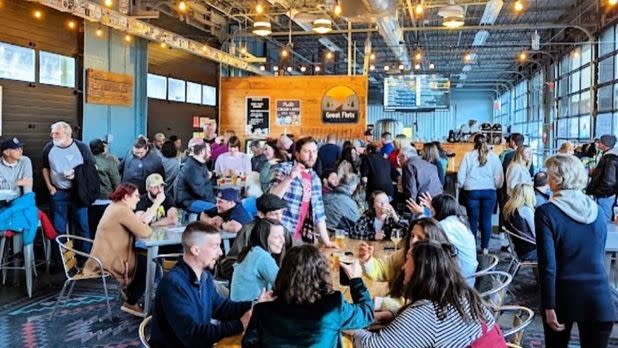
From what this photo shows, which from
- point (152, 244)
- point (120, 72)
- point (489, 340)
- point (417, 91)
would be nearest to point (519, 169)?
point (152, 244)

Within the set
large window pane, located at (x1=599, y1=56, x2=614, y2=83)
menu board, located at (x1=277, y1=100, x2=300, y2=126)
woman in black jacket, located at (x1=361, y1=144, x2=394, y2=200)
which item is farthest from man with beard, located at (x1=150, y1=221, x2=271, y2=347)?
large window pane, located at (x1=599, y1=56, x2=614, y2=83)

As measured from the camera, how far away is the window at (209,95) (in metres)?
13.7

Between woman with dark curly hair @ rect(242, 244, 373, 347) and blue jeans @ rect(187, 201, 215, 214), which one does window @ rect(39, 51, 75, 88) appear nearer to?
blue jeans @ rect(187, 201, 215, 214)

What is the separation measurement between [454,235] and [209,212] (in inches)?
86.9

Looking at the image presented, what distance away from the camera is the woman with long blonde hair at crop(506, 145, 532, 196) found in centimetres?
739

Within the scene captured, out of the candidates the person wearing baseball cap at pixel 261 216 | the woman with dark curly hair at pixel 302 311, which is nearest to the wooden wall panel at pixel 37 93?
the person wearing baseball cap at pixel 261 216

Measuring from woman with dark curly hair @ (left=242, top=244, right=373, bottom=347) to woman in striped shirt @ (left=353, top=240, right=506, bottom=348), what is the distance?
0.52 feet

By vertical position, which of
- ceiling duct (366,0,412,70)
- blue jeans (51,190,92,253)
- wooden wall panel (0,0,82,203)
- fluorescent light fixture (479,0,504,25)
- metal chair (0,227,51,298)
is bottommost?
metal chair (0,227,51,298)

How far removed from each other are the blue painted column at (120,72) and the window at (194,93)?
205 centimetres

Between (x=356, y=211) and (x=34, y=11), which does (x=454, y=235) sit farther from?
(x=34, y=11)

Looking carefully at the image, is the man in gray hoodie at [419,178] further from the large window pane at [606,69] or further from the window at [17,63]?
the large window pane at [606,69]

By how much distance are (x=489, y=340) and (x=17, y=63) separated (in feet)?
24.8

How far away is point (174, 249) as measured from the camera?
5707 millimetres

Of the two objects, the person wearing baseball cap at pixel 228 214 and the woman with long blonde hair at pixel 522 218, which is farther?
the woman with long blonde hair at pixel 522 218
